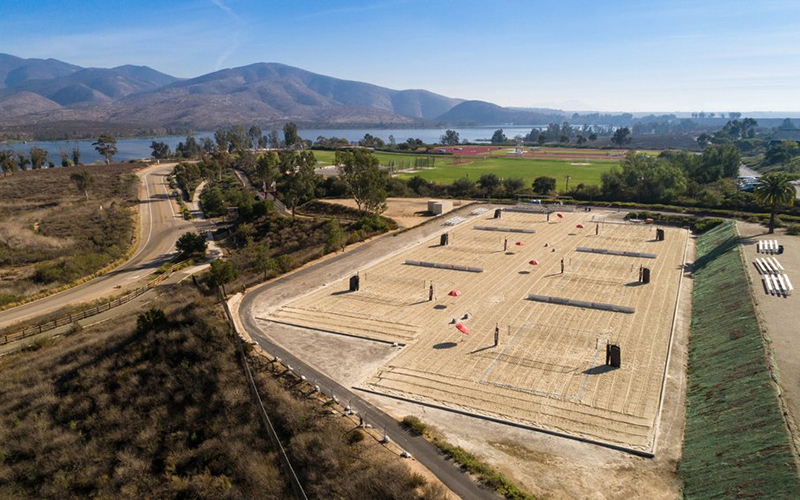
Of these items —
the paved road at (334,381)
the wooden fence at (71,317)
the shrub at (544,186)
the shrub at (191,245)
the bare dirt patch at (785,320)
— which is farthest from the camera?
the shrub at (544,186)

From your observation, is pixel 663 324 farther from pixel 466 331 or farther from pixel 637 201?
pixel 637 201

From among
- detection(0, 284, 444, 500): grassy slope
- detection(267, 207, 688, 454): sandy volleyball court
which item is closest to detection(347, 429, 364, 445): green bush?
detection(0, 284, 444, 500): grassy slope

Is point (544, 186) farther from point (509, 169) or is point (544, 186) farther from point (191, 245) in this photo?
point (191, 245)

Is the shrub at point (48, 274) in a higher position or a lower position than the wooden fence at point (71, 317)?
higher

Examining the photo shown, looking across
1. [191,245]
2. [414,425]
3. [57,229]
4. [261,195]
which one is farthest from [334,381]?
[261,195]

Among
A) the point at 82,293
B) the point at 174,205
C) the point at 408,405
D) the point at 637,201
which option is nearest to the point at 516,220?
the point at 637,201

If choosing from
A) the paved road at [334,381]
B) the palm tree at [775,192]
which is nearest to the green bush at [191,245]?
the paved road at [334,381]

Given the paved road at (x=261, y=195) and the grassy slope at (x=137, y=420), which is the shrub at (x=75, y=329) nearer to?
the grassy slope at (x=137, y=420)
